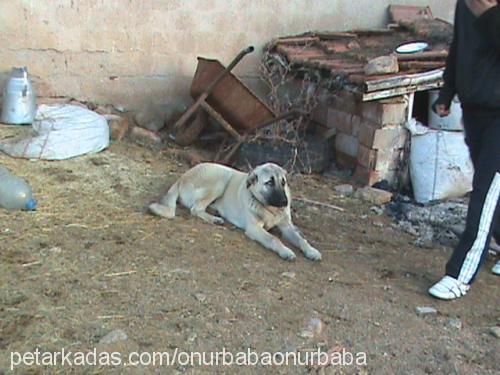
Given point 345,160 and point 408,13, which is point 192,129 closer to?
point 345,160

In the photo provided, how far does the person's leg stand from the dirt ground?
0.11 m

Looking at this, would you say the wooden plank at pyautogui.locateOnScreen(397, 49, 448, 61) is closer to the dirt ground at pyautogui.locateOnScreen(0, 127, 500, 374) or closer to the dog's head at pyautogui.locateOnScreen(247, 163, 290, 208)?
the dirt ground at pyautogui.locateOnScreen(0, 127, 500, 374)

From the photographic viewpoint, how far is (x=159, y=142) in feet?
21.4

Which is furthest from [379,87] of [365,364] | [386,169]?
[365,364]

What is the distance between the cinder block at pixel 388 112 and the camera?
223 inches

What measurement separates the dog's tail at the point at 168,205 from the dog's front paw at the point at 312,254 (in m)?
0.96

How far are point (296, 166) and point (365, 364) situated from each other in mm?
3007

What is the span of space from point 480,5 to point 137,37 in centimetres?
374

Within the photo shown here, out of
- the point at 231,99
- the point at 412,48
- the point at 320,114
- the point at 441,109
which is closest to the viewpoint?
the point at 441,109

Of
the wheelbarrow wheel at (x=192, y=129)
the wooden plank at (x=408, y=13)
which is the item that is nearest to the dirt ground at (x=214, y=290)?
A: the wheelbarrow wheel at (x=192, y=129)

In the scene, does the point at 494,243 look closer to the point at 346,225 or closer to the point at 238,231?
the point at 346,225

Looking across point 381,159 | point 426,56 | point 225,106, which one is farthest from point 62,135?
point 426,56

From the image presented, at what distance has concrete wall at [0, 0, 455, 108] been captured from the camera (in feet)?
21.0

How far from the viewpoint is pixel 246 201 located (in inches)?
189
